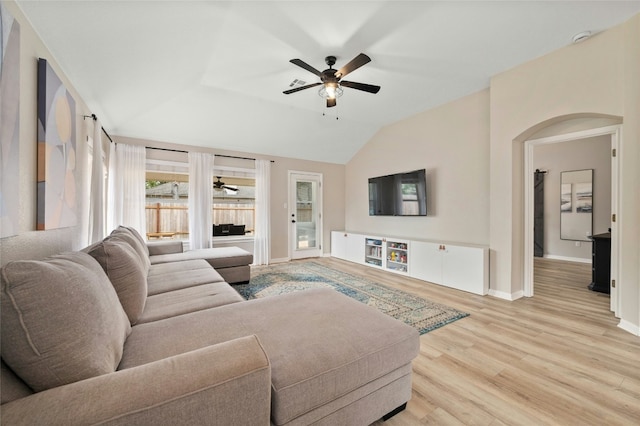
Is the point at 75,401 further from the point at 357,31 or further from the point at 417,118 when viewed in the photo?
the point at 417,118

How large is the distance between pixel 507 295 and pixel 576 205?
3.73 meters

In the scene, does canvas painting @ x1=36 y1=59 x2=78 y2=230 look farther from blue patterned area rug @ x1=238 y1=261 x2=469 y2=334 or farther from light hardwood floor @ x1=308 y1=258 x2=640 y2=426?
light hardwood floor @ x1=308 y1=258 x2=640 y2=426

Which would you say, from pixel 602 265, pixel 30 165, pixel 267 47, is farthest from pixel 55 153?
pixel 602 265

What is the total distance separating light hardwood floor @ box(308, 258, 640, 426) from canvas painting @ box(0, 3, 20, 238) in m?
2.09

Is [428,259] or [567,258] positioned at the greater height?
[428,259]

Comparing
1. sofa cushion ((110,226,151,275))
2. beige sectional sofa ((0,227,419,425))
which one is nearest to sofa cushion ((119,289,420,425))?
beige sectional sofa ((0,227,419,425))

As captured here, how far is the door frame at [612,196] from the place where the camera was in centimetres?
259

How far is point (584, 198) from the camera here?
5.16m

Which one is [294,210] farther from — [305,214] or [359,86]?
[359,86]

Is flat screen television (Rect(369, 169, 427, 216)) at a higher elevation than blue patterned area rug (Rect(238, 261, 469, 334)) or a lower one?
higher

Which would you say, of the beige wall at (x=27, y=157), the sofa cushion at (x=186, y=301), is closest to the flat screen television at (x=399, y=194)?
the sofa cushion at (x=186, y=301)

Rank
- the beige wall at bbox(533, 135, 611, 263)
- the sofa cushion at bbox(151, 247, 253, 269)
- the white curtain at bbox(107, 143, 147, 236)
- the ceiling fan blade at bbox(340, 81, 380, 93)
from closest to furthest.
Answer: the ceiling fan blade at bbox(340, 81, 380, 93)
the sofa cushion at bbox(151, 247, 253, 269)
the white curtain at bbox(107, 143, 147, 236)
the beige wall at bbox(533, 135, 611, 263)

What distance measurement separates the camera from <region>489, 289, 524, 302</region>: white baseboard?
3.18 m

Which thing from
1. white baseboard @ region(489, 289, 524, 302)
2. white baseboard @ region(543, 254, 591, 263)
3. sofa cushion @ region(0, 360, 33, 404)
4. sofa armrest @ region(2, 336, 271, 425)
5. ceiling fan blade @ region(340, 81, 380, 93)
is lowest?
white baseboard @ region(489, 289, 524, 302)
